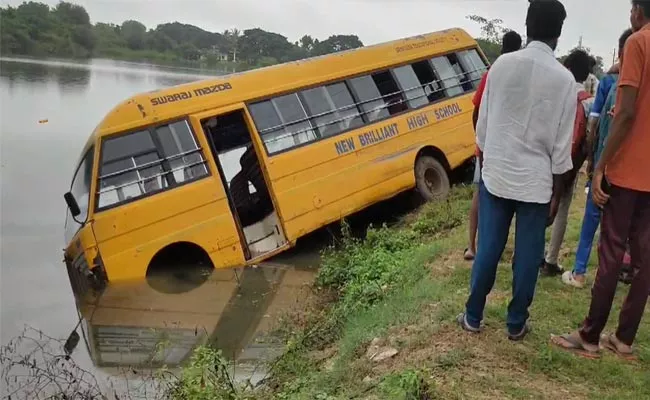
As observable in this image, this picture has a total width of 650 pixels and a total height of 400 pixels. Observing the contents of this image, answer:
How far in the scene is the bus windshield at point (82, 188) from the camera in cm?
818

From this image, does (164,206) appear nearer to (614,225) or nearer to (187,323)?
(187,323)

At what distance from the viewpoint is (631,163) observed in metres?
3.69

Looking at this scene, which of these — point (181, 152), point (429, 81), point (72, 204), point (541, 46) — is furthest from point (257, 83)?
point (541, 46)

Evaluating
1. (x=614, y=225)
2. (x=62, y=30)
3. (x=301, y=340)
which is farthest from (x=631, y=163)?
(x=62, y=30)

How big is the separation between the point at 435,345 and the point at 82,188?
584 centimetres

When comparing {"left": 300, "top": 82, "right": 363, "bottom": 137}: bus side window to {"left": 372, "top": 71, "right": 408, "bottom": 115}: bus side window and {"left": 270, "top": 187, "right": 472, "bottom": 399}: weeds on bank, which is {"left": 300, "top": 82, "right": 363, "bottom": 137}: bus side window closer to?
{"left": 372, "top": 71, "right": 408, "bottom": 115}: bus side window

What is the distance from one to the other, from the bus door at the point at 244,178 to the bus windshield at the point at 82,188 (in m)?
1.43

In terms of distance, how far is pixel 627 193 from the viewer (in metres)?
3.73

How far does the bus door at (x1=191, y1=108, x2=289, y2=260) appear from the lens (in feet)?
29.1

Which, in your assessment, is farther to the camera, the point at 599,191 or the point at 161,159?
the point at 161,159

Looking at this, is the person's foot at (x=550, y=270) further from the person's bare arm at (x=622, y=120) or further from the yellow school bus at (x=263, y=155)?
the yellow school bus at (x=263, y=155)

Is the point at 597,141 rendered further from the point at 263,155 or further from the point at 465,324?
the point at 263,155

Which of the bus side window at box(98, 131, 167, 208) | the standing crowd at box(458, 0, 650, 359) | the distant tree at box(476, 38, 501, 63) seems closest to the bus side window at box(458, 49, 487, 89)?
the bus side window at box(98, 131, 167, 208)

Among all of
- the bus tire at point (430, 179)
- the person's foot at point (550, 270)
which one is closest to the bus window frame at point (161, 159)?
the bus tire at point (430, 179)
